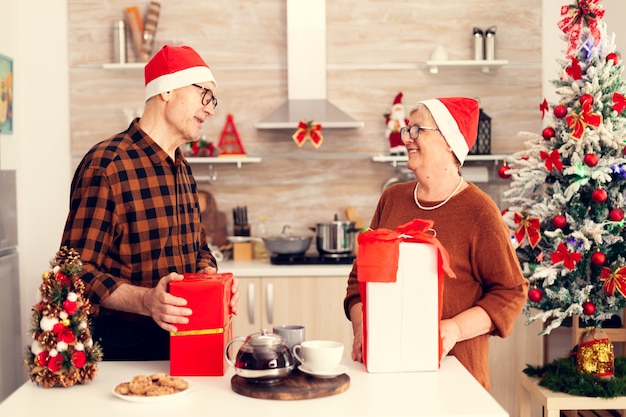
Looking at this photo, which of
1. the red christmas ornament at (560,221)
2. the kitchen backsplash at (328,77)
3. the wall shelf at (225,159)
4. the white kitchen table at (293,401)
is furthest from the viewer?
the kitchen backsplash at (328,77)

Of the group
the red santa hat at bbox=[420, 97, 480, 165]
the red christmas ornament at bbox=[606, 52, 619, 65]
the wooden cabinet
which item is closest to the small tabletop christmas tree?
A: the red santa hat at bbox=[420, 97, 480, 165]

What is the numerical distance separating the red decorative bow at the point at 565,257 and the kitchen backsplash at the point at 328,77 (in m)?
1.18

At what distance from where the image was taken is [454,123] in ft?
7.77

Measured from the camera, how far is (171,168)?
253 cm

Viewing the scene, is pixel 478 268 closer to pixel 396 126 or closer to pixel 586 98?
pixel 586 98

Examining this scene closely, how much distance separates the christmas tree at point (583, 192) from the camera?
366 cm

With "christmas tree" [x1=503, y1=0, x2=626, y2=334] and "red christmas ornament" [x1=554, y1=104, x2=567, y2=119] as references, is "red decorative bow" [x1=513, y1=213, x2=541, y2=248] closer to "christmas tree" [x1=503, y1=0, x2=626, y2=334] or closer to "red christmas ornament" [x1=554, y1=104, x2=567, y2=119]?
"christmas tree" [x1=503, y1=0, x2=626, y2=334]

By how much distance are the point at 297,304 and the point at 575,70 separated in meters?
1.85

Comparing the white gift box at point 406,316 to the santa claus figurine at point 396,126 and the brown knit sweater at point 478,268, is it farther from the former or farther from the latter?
the santa claus figurine at point 396,126

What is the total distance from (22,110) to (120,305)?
283cm

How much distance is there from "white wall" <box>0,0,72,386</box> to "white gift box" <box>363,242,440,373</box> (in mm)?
3103

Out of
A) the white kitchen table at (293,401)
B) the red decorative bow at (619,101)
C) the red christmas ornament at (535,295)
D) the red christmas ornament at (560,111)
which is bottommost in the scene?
the red christmas ornament at (535,295)

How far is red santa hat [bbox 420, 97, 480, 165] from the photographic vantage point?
2363mm

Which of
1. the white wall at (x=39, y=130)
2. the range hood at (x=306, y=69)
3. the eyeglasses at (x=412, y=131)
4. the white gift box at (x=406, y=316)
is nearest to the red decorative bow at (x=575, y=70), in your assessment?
the range hood at (x=306, y=69)
